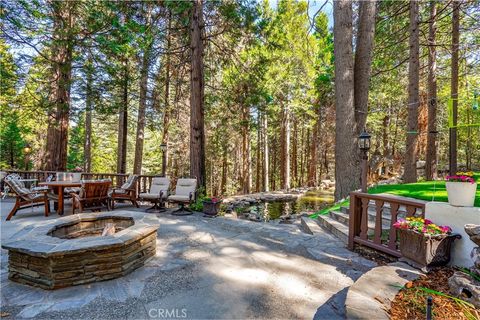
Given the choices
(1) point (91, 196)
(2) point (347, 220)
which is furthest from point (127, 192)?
(2) point (347, 220)

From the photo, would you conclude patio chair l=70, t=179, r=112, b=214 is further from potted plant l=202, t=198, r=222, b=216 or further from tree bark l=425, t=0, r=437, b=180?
tree bark l=425, t=0, r=437, b=180

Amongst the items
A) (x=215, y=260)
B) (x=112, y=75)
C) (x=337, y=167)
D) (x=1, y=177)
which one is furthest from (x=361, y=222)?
(x=1, y=177)

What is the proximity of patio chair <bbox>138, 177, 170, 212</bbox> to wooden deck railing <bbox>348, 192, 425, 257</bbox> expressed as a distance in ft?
14.8

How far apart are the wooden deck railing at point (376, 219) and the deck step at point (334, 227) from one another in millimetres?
410

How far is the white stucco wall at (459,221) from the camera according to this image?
2449 millimetres

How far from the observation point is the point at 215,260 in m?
3.24

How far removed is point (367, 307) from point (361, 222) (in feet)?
6.81

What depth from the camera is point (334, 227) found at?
4617 millimetres

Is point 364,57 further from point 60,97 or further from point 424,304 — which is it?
point 60,97

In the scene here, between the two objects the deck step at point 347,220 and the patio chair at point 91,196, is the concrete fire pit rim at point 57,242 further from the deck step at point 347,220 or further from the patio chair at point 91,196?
the deck step at point 347,220

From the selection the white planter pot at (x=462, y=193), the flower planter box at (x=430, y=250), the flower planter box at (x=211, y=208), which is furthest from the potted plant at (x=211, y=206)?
the white planter pot at (x=462, y=193)

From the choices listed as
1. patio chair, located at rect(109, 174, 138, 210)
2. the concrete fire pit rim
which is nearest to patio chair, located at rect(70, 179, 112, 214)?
patio chair, located at rect(109, 174, 138, 210)

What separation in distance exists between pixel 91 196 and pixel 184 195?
82.9 inches

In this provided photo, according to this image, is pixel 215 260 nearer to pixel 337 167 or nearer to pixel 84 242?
pixel 84 242
